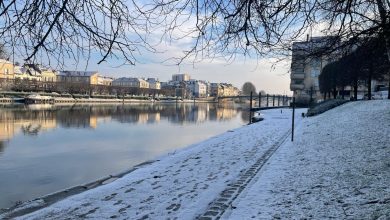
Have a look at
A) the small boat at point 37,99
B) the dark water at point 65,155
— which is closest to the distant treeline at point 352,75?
the dark water at point 65,155

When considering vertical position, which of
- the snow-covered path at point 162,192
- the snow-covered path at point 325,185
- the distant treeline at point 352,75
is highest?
the distant treeline at point 352,75

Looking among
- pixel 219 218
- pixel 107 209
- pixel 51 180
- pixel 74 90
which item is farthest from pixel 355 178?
pixel 74 90

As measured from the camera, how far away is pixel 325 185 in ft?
30.3

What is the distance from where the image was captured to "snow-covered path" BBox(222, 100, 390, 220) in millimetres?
7422

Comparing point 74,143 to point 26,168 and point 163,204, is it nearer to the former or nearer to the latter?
point 26,168

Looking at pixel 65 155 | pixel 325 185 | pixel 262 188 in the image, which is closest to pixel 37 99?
pixel 65 155

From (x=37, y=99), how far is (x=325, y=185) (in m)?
101

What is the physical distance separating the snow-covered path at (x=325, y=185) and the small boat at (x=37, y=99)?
93.7m

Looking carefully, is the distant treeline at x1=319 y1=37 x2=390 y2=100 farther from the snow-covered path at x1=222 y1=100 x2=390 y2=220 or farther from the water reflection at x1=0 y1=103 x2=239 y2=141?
the water reflection at x1=0 y1=103 x2=239 y2=141

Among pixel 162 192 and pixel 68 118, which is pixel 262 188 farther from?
pixel 68 118

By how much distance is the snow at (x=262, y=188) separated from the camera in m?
7.75

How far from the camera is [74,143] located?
1064 inches

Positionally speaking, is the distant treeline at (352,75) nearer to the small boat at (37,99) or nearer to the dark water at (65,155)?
the dark water at (65,155)

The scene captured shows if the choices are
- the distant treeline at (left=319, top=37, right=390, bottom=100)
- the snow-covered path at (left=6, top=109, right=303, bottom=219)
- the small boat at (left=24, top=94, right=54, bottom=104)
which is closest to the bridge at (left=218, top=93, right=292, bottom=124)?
the distant treeline at (left=319, top=37, right=390, bottom=100)
